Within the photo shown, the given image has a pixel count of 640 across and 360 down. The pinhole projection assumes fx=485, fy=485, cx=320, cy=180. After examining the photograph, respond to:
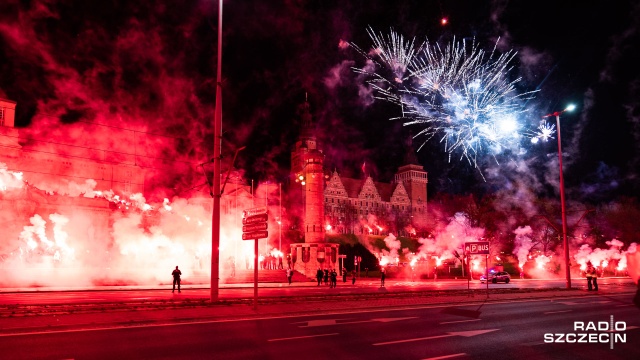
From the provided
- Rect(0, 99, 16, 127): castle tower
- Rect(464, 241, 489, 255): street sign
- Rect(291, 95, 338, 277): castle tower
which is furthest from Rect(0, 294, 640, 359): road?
Rect(0, 99, 16, 127): castle tower

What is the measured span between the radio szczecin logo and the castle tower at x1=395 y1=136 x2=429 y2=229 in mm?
126629

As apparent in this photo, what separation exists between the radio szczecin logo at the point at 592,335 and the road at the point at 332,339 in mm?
236

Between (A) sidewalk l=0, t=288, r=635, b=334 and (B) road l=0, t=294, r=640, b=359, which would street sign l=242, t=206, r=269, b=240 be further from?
(B) road l=0, t=294, r=640, b=359

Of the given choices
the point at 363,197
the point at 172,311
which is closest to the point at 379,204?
the point at 363,197

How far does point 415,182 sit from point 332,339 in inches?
5469

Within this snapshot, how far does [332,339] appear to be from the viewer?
12.0m

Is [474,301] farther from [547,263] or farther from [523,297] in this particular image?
[547,263]

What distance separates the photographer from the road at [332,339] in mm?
10102

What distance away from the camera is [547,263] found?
70625mm

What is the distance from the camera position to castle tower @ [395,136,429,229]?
144 meters

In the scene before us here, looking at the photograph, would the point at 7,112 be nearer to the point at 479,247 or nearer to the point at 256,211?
the point at 256,211

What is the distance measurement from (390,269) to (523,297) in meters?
43.4

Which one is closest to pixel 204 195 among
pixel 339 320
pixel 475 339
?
pixel 339 320

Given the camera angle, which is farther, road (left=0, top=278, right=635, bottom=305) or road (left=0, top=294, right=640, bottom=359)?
road (left=0, top=278, right=635, bottom=305)
